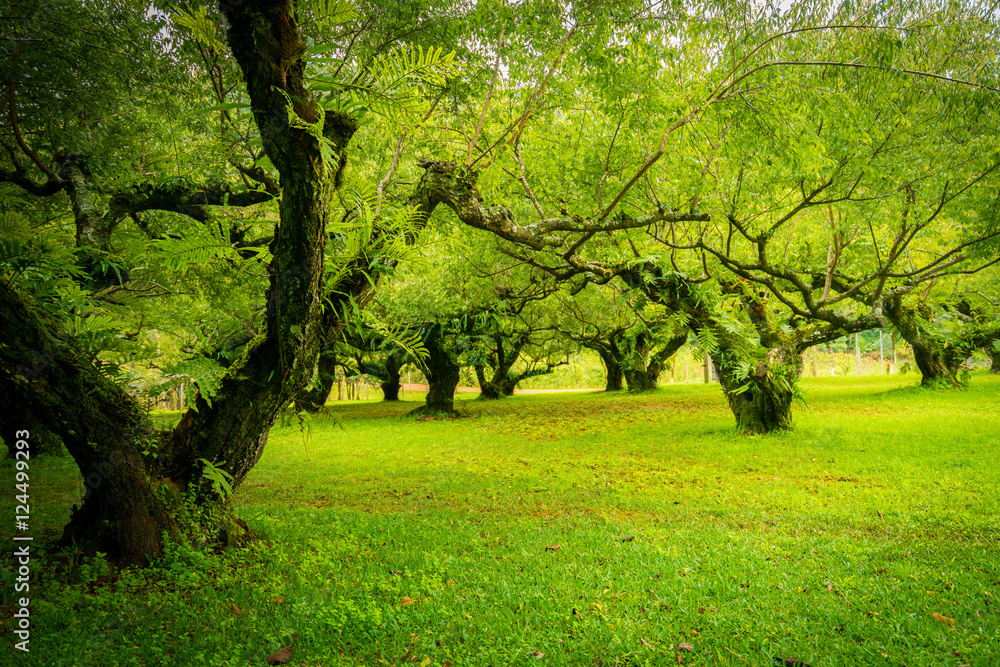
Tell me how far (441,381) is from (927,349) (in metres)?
14.1

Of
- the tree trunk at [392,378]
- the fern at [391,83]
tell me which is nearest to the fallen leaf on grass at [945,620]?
the fern at [391,83]

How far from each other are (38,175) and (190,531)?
21.0 feet

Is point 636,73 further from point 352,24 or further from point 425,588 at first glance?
point 425,588

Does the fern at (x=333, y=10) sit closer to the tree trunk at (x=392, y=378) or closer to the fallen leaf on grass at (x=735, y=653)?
the fallen leaf on grass at (x=735, y=653)

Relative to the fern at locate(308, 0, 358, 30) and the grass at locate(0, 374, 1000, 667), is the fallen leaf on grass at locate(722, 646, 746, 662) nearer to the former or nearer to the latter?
the grass at locate(0, 374, 1000, 667)

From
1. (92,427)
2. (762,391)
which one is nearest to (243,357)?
(92,427)

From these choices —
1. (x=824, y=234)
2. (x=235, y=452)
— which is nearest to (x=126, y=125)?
(x=235, y=452)

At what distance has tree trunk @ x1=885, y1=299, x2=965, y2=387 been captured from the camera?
14500 mm

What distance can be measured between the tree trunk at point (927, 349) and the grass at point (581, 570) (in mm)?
6964

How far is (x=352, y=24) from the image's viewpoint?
6523mm

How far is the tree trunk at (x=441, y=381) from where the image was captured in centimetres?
1623

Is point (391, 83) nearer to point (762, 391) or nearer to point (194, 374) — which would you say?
point (194, 374)

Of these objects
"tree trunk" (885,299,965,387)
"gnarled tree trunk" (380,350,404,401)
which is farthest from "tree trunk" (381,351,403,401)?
"tree trunk" (885,299,965,387)

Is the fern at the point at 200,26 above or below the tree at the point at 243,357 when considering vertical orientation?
above
